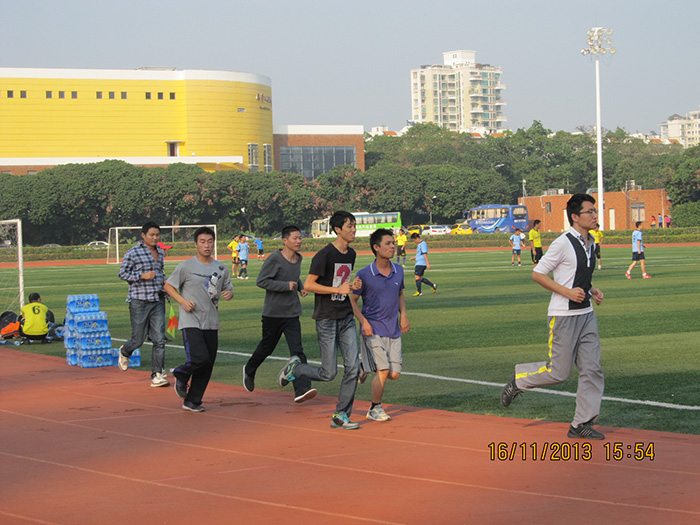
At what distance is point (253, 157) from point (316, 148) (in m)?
13.4

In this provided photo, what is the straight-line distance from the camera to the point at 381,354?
7.73m

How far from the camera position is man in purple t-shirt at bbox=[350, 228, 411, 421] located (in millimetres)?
7742

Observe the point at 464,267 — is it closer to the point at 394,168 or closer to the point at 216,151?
the point at 394,168

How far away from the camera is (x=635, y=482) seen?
19.1 ft

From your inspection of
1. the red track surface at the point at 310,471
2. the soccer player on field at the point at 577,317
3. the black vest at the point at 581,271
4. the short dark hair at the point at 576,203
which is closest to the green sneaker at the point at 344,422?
the red track surface at the point at 310,471

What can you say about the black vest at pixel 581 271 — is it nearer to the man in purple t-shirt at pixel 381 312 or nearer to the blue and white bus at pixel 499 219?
the man in purple t-shirt at pixel 381 312

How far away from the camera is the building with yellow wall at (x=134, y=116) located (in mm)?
98750

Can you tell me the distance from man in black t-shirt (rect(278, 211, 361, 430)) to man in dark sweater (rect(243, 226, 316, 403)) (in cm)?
94

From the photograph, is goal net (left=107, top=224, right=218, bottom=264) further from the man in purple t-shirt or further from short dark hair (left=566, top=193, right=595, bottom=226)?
short dark hair (left=566, top=193, right=595, bottom=226)

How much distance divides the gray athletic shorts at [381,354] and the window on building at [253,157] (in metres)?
99.4

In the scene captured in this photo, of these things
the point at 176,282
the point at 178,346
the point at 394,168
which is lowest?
the point at 178,346

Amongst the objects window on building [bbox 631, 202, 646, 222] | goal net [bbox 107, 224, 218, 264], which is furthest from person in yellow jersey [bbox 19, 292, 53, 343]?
window on building [bbox 631, 202, 646, 222]

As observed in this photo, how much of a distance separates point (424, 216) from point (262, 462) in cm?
9178

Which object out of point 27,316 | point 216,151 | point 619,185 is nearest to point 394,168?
point 216,151
